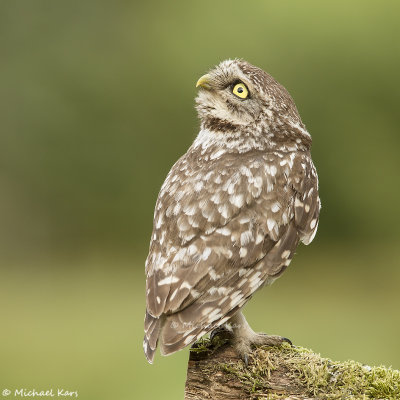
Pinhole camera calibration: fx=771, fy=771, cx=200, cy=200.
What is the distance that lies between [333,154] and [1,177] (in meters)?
3.59

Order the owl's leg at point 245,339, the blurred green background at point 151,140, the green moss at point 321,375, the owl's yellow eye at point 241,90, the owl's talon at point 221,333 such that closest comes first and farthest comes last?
1. the green moss at point 321,375
2. the owl's leg at point 245,339
3. the owl's talon at point 221,333
4. the owl's yellow eye at point 241,90
5. the blurred green background at point 151,140

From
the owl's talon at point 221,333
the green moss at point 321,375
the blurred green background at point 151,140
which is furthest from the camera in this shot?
the blurred green background at point 151,140

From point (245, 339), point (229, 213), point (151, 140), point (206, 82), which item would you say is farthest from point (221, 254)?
point (151, 140)

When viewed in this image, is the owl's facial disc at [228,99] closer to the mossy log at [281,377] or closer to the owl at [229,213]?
the owl at [229,213]

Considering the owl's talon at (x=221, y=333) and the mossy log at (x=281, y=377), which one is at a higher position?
the owl's talon at (x=221, y=333)

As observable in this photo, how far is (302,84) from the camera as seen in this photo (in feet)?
24.0

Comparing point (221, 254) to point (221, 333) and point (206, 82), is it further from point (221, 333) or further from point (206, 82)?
point (206, 82)

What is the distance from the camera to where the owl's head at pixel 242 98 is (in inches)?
146

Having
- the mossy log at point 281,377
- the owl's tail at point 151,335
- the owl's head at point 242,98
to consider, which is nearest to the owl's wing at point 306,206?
the owl's head at point 242,98

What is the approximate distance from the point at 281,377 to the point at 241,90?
136 cm

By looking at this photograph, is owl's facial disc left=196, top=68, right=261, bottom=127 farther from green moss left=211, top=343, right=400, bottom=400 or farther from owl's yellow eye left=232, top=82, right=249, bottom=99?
green moss left=211, top=343, right=400, bottom=400

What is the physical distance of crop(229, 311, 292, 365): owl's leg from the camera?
3455 mm

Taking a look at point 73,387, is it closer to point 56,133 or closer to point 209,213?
point 56,133

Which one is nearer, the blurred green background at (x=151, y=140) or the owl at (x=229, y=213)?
the owl at (x=229, y=213)
